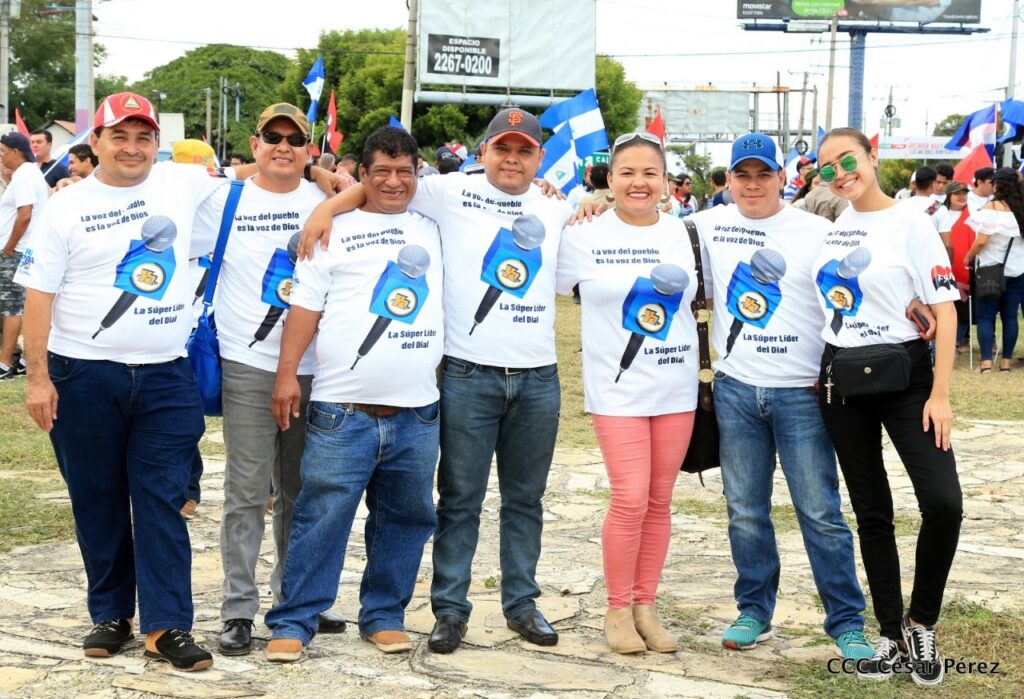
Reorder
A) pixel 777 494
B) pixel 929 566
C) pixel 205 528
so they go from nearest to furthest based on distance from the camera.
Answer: pixel 929 566, pixel 205 528, pixel 777 494

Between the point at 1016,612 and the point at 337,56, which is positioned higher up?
the point at 337,56

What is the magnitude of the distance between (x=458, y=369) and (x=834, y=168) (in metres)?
1.59

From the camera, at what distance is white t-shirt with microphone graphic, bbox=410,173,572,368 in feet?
16.7

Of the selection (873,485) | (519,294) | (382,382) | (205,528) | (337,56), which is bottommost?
(205,528)

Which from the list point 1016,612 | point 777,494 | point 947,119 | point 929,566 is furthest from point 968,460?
point 947,119

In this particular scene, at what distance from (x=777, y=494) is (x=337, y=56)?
4537 cm

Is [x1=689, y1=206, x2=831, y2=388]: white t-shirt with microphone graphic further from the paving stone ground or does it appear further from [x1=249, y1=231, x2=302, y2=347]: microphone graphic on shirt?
[x1=249, y1=231, x2=302, y2=347]: microphone graphic on shirt

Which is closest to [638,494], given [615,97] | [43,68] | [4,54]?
[4,54]

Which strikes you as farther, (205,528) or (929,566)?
(205,528)

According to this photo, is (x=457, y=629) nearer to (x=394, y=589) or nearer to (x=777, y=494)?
(x=394, y=589)

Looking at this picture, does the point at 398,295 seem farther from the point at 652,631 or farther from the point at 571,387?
the point at 571,387

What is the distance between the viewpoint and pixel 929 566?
15.9 ft

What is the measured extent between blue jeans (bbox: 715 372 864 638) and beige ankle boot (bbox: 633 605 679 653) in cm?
42

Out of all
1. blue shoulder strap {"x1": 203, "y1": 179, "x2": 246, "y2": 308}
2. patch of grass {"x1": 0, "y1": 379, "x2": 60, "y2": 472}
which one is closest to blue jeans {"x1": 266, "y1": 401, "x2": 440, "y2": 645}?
blue shoulder strap {"x1": 203, "y1": 179, "x2": 246, "y2": 308}
